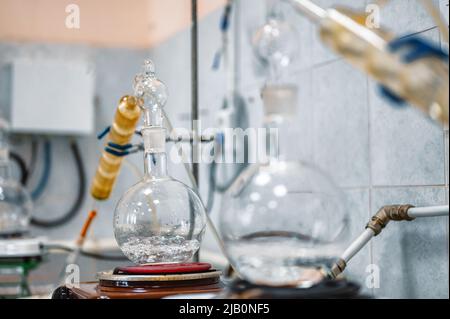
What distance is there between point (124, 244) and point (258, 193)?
0.89 ft

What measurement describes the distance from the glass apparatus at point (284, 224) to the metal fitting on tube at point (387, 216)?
0.30 meters

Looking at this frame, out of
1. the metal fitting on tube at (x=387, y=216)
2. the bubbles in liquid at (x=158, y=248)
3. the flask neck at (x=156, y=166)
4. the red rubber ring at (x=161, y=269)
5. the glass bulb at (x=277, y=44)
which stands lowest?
the red rubber ring at (x=161, y=269)

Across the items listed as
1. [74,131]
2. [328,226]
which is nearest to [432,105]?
[328,226]

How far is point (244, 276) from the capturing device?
0.64 meters

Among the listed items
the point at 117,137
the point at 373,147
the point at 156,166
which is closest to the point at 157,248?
the point at 156,166

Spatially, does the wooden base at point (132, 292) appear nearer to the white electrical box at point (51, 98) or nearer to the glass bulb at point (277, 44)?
the glass bulb at point (277, 44)

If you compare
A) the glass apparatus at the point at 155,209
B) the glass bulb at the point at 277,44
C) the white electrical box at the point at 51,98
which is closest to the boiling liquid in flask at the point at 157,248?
the glass apparatus at the point at 155,209

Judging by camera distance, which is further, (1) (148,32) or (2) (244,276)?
(1) (148,32)

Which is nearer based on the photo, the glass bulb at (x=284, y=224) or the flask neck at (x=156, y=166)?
the glass bulb at (x=284, y=224)

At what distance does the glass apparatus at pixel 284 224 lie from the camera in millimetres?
628

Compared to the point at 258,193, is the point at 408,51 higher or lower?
higher

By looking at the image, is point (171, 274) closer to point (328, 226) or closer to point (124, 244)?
point (124, 244)

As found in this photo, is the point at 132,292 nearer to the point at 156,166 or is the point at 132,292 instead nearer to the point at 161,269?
the point at 161,269

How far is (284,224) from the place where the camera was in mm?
638
